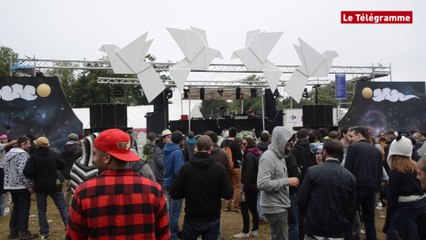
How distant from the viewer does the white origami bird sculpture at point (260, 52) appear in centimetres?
1174

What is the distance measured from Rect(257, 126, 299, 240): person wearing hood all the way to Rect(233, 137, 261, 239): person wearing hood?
1.30 metres

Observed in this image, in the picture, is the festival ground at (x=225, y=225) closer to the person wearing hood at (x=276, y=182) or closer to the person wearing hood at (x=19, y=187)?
the person wearing hood at (x=19, y=187)

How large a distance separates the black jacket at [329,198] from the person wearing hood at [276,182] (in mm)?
564

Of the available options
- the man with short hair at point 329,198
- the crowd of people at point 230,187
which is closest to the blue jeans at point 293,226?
the crowd of people at point 230,187

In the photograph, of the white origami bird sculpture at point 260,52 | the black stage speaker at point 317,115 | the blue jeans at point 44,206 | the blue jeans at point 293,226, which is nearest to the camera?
the blue jeans at point 293,226

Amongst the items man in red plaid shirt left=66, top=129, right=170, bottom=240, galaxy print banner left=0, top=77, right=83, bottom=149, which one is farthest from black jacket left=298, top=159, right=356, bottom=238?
galaxy print banner left=0, top=77, right=83, bottom=149

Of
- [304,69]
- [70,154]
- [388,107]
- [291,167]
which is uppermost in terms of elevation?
[304,69]

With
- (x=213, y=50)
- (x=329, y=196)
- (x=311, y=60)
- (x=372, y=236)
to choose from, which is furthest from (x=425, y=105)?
(x=329, y=196)

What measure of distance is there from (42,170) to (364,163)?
13.6ft

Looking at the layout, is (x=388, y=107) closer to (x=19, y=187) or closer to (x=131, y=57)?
(x=131, y=57)

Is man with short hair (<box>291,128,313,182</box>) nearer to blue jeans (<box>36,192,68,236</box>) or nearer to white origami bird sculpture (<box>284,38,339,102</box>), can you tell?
blue jeans (<box>36,192,68,236</box>)

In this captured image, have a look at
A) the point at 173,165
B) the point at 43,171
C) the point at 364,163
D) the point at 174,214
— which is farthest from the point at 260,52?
the point at 364,163

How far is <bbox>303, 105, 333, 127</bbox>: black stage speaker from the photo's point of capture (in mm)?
15367

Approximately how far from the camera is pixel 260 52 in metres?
11.8
